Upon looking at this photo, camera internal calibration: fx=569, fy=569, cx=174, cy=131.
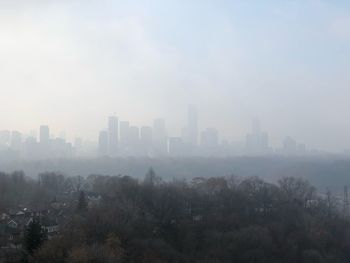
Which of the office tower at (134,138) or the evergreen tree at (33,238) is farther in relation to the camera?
the office tower at (134,138)

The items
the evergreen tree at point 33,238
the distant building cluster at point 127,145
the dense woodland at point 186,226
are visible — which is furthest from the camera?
the distant building cluster at point 127,145

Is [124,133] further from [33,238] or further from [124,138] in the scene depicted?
[33,238]

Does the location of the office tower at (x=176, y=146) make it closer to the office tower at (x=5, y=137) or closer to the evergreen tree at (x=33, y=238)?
the office tower at (x=5, y=137)

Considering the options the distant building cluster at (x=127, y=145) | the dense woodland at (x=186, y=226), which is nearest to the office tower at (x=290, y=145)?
the distant building cluster at (x=127, y=145)

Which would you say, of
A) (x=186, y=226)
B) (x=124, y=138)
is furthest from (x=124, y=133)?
(x=186, y=226)

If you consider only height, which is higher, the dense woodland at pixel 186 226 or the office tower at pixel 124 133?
the office tower at pixel 124 133

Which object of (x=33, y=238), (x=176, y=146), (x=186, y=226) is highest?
(x=176, y=146)

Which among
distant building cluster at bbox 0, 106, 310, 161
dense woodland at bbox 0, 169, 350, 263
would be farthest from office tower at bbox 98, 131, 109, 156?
dense woodland at bbox 0, 169, 350, 263
